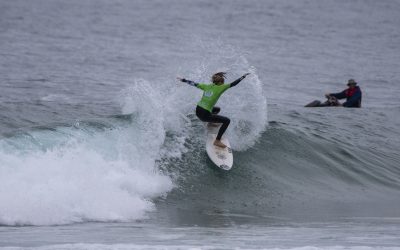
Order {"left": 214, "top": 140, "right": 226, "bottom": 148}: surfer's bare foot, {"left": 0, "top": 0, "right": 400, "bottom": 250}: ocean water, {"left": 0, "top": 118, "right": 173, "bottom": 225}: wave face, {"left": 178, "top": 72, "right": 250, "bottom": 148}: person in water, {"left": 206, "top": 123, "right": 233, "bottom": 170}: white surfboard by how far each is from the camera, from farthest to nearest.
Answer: {"left": 214, "top": 140, "right": 226, "bottom": 148}: surfer's bare foot
{"left": 206, "top": 123, "right": 233, "bottom": 170}: white surfboard
{"left": 178, "top": 72, "right": 250, "bottom": 148}: person in water
{"left": 0, "top": 118, "right": 173, "bottom": 225}: wave face
{"left": 0, "top": 0, "right": 400, "bottom": 250}: ocean water

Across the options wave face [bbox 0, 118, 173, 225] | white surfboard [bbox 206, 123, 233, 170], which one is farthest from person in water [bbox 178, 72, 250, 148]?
wave face [bbox 0, 118, 173, 225]

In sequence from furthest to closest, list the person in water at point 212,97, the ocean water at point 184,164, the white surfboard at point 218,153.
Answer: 1. the white surfboard at point 218,153
2. the person in water at point 212,97
3. the ocean water at point 184,164

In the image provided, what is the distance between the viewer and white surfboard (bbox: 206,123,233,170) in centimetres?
1449

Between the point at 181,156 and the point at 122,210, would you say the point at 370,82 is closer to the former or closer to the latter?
the point at 181,156

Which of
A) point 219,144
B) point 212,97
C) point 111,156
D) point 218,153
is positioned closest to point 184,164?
point 218,153

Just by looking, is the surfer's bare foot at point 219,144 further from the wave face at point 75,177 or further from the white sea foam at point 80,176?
the wave face at point 75,177

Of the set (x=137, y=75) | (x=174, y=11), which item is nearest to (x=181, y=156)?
(x=137, y=75)

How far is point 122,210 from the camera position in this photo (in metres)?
11.4

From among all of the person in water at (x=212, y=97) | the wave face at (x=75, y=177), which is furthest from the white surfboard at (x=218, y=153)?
the wave face at (x=75, y=177)

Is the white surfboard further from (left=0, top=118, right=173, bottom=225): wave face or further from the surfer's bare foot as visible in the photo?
(left=0, top=118, right=173, bottom=225): wave face

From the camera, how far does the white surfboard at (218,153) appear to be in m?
14.5

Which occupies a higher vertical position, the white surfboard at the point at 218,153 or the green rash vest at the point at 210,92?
the green rash vest at the point at 210,92

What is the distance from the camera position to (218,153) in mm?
14656

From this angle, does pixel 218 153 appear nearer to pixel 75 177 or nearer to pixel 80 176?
pixel 80 176
